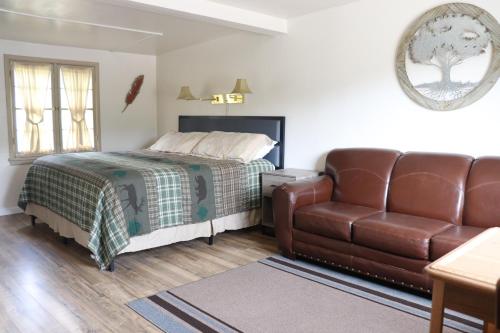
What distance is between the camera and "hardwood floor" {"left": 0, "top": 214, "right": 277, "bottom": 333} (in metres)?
2.45

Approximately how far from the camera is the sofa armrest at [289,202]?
3379 millimetres

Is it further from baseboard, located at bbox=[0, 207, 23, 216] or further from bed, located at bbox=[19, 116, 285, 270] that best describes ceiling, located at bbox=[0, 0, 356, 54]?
baseboard, located at bbox=[0, 207, 23, 216]

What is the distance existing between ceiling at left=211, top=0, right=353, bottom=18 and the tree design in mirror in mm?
807

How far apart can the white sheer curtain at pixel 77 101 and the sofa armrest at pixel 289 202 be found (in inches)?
139

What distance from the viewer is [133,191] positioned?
327 centimetres

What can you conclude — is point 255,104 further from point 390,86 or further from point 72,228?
point 72,228

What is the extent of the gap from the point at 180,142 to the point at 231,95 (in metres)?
0.84

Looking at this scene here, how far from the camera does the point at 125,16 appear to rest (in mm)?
4023

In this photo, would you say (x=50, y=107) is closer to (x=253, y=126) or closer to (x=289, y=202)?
(x=253, y=126)

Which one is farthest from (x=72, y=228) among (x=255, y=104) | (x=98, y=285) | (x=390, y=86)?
(x=390, y=86)

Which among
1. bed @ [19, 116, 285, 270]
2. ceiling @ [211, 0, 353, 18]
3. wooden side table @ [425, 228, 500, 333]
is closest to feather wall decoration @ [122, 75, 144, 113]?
bed @ [19, 116, 285, 270]

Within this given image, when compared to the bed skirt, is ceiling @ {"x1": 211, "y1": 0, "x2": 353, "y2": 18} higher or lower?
higher

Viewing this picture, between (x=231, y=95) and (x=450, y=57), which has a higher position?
(x=450, y=57)

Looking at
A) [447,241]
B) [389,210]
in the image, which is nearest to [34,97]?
[389,210]
